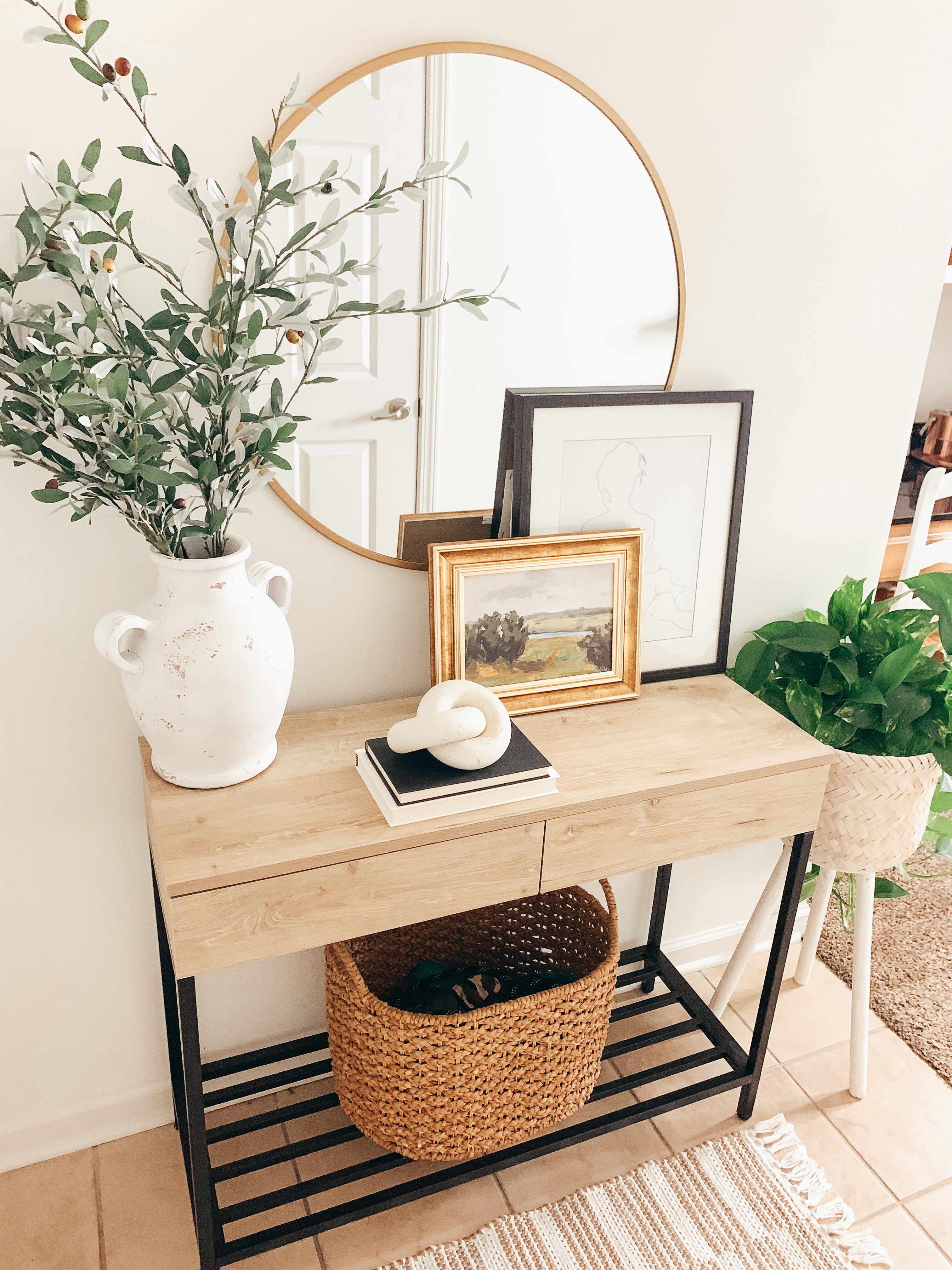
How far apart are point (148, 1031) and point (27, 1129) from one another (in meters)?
0.25

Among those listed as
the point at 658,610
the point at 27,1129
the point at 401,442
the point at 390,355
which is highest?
the point at 390,355

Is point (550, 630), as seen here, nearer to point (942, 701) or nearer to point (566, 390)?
point (566, 390)

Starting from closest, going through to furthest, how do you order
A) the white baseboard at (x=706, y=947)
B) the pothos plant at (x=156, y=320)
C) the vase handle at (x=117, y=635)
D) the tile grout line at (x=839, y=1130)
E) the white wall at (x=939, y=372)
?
the pothos plant at (x=156, y=320) < the vase handle at (x=117, y=635) < the tile grout line at (x=839, y=1130) < the white baseboard at (x=706, y=947) < the white wall at (x=939, y=372)

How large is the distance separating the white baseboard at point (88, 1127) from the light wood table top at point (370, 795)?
631 mm

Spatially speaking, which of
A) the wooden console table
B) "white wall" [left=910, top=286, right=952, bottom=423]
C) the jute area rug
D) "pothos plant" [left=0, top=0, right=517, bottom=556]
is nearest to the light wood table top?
the wooden console table

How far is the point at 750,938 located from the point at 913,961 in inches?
23.0

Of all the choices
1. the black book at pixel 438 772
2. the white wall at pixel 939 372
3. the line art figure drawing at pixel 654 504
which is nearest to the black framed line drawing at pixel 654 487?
the line art figure drawing at pixel 654 504

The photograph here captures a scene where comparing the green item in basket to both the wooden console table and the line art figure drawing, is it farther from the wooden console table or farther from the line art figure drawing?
the line art figure drawing

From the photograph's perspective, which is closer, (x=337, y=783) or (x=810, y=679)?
(x=337, y=783)

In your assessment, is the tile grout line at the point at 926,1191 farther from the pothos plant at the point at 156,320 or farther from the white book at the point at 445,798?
the pothos plant at the point at 156,320

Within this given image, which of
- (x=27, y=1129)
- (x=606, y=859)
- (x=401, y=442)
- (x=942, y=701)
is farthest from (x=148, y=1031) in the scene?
(x=942, y=701)

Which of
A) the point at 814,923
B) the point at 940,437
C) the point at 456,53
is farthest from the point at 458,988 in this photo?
the point at 940,437

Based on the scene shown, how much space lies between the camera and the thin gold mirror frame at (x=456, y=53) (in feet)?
4.08

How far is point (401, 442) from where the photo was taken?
142 cm
